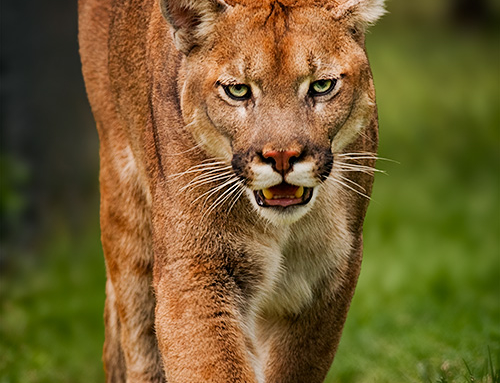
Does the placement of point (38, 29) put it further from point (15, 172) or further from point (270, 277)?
point (270, 277)

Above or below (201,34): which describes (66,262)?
below

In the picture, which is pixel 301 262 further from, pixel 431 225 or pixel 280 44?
pixel 431 225

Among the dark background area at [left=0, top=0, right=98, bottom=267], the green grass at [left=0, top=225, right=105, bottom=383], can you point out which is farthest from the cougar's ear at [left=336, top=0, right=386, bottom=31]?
the dark background area at [left=0, top=0, right=98, bottom=267]

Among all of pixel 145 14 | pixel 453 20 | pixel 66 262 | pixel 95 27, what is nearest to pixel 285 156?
pixel 145 14

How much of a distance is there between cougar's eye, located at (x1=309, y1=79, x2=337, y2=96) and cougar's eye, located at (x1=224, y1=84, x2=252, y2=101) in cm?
27

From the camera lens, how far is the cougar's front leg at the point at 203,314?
15.0 ft

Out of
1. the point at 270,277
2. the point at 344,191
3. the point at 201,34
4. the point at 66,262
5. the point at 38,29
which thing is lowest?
the point at 66,262

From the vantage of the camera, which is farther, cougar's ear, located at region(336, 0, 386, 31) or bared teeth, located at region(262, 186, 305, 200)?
cougar's ear, located at region(336, 0, 386, 31)

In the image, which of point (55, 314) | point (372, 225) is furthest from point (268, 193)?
point (372, 225)

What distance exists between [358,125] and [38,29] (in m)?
6.83

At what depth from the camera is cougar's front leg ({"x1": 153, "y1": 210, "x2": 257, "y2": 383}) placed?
4.57 metres

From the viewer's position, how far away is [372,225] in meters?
11.2

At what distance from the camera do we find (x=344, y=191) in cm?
486

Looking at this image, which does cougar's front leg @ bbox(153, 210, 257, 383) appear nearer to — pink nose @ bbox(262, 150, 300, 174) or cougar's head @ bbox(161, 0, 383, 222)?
cougar's head @ bbox(161, 0, 383, 222)
